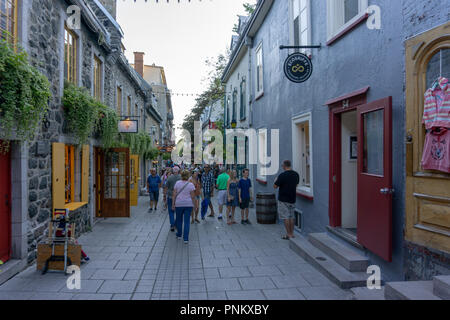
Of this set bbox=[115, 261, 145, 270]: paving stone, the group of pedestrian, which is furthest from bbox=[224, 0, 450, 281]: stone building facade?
bbox=[115, 261, 145, 270]: paving stone

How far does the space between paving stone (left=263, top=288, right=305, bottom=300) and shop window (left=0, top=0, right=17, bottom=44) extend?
5.17 metres

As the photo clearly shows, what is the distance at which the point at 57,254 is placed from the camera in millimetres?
5410

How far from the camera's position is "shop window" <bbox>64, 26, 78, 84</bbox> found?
25.3 feet

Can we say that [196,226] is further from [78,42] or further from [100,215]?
[78,42]

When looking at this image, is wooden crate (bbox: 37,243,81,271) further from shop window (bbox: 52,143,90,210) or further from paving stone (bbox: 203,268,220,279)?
shop window (bbox: 52,143,90,210)

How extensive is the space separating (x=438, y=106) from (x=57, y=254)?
5.67m

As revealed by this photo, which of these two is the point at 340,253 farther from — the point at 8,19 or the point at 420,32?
the point at 8,19

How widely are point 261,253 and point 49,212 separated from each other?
4.20 metres

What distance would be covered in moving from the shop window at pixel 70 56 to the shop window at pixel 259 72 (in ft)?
20.1

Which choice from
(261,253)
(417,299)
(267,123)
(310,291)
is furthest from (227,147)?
(417,299)

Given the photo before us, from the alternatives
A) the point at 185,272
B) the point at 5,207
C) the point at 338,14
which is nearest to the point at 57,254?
the point at 5,207

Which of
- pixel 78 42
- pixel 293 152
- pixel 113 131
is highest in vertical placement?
pixel 78 42

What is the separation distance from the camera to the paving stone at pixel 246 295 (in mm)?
4420

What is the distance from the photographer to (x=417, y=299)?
326 cm
